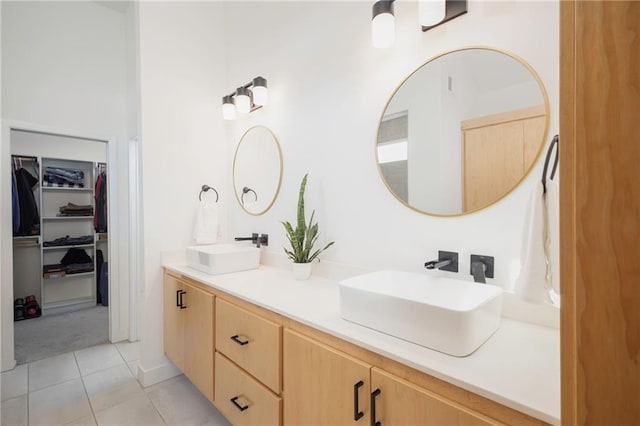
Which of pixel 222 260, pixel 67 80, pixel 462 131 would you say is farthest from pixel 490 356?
pixel 67 80

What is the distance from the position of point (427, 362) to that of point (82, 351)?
314 centimetres

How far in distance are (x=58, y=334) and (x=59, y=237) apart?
1527mm

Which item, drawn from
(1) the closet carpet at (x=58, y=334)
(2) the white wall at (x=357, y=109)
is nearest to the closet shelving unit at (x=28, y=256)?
(1) the closet carpet at (x=58, y=334)

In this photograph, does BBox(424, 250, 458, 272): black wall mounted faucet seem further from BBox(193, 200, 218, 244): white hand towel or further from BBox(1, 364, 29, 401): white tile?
BBox(1, 364, 29, 401): white tile

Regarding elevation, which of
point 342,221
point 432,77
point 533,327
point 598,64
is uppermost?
point 432,77

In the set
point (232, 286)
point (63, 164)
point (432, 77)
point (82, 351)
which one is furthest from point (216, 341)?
point (63, 164)

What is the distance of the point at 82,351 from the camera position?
2.62m

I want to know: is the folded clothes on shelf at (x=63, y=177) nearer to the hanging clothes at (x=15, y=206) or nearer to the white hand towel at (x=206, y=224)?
the hanging clothes at (x=15, y=206)

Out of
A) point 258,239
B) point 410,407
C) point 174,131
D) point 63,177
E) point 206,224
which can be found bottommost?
point 410,407

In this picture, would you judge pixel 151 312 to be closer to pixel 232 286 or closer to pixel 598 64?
pixel 232 286

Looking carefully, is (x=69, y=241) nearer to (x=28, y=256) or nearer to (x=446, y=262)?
(x=28, y=256)

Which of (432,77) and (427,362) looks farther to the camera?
(432,77)

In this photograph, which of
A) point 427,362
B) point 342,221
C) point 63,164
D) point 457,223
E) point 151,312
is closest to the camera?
point 427,362

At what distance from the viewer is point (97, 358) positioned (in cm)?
250
